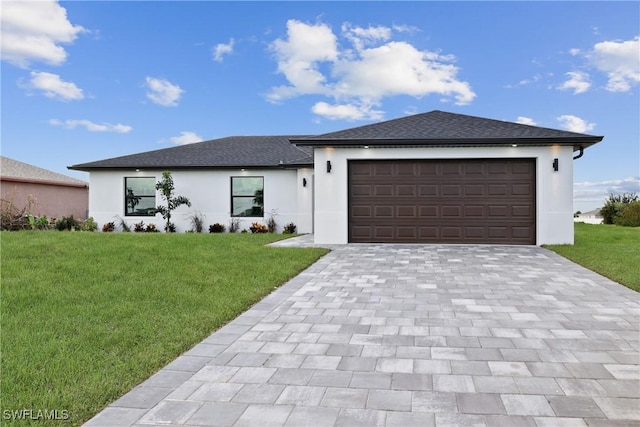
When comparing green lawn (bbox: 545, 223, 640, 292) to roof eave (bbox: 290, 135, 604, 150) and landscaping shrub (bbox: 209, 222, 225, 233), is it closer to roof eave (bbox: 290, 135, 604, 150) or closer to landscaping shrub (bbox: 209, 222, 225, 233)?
roof eave (bbox: 290, 135, 604, 150)

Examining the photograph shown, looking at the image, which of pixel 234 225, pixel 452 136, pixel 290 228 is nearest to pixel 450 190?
pixel 452 136

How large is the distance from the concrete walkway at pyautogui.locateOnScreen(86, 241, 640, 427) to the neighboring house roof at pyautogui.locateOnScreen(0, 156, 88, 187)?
20.5m

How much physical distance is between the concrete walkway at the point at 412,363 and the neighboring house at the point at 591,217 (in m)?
20.2

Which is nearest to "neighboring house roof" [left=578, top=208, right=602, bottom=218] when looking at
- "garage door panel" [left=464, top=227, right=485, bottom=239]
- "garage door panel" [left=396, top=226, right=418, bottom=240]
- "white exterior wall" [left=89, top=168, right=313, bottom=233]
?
"garage door panel" [left=464, top=227, right=485, bottom=239]

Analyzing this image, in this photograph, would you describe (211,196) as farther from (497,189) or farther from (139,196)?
(497,189)

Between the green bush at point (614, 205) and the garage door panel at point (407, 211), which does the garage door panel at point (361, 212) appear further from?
the green bush at point (614, 205)

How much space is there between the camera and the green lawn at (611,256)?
6648mm

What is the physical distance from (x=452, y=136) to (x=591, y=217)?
1818 centimetres

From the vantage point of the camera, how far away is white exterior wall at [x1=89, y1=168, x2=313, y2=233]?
15250 millimetres

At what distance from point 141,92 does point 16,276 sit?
13.2m

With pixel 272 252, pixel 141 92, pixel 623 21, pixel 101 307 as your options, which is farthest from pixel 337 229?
pixel 141 92

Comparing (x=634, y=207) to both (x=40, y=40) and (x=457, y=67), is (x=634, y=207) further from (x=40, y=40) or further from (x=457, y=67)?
(x=40, y=40)

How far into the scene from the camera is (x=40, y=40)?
13820 millimetres

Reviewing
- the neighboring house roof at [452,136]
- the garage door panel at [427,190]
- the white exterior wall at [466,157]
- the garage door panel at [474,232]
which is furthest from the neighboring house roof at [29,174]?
the garage door panel at [474,232]
